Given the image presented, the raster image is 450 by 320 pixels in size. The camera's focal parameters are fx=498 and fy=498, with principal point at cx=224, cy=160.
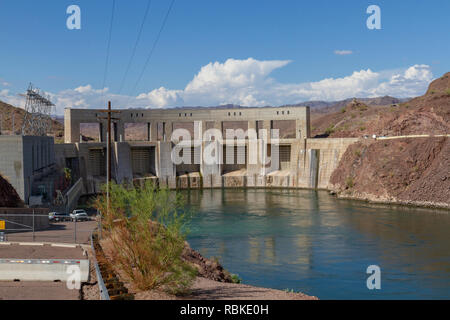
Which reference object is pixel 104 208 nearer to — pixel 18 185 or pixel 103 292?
pixel 103 292

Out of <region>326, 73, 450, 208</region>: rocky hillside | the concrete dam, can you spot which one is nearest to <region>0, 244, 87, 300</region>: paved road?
<region>326, 73, 450, 208</region>: rocky hillside

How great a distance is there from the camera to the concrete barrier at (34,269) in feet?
61.7

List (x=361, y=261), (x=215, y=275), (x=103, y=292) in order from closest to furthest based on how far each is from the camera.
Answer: (x=103, y=292)
(x=215, y=275)
(x=361, y=261)

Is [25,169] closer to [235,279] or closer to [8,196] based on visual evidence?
[8,196]

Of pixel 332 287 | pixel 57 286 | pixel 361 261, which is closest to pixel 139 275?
pixel 57 286

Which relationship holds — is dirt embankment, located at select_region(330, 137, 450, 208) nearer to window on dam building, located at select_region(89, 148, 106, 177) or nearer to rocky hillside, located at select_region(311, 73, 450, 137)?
rocky hillside, located at select_region(311, 73, 450, 137)

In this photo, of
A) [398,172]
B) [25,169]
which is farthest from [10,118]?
[398,172]

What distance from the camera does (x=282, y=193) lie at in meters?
65.2

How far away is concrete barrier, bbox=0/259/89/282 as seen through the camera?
18.8 metres

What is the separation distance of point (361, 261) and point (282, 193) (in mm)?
34991

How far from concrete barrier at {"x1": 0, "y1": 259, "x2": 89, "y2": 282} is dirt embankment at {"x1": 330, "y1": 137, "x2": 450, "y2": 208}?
41147 millimetres

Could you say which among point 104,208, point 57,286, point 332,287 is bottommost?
point 332,287

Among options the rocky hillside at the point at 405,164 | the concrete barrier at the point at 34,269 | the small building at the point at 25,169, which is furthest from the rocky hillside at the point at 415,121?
the concrete barrier at the point at 34,269

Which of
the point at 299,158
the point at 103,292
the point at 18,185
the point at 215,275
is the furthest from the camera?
the point at 299,158
